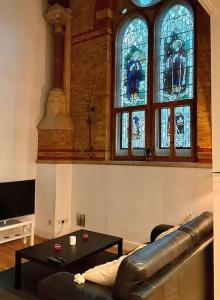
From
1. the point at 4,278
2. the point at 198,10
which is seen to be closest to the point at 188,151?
the point at 198,10

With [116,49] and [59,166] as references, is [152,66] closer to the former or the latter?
[116,49]

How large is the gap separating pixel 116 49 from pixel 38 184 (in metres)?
2.70

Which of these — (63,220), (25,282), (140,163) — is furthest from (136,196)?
(25,282)

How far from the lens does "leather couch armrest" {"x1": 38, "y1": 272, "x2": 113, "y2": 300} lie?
5.57 feet

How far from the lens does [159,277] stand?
67.1 inches

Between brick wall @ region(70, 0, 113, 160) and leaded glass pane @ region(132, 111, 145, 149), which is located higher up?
brick wall @ region(70, 0, 113, 160)

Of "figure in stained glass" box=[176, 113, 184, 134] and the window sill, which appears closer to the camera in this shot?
the window sill

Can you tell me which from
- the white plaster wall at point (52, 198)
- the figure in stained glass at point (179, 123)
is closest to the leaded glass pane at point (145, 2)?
the figure in stained glass at point (179, 123)

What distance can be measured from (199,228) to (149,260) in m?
0.83

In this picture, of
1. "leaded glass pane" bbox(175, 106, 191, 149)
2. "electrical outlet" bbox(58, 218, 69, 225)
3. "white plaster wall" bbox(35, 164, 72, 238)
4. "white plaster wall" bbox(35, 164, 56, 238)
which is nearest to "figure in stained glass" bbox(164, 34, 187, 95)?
"leaded glass pane" bbox(175, 106, 191, 149)

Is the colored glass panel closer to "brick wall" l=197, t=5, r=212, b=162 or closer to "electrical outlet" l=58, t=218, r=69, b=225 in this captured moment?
"brick wall" l=197, t=5, r=212, b=162

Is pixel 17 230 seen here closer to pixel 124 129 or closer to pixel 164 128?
pixel 124 129

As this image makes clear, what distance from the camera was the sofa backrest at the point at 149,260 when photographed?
5.27ft

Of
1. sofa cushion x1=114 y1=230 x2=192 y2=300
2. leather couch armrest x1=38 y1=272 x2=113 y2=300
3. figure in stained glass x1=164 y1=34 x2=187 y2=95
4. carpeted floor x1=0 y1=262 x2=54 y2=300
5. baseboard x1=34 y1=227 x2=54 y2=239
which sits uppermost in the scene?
figure in stained glass x1=164 y1=34 x2=187 y2=95
